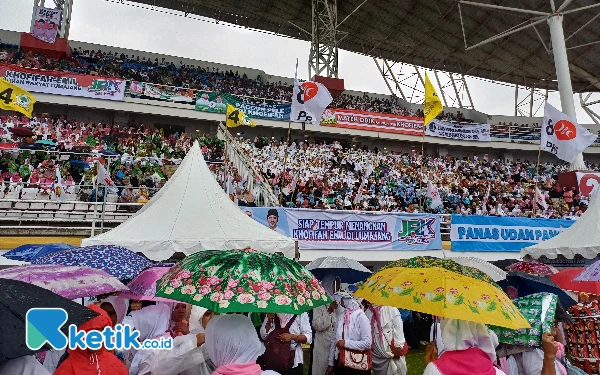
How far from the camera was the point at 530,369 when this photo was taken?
338cm

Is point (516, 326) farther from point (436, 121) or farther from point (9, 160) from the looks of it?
point (436, 121)

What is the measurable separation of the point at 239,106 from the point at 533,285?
20498 mm

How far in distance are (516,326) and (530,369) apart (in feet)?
2.96

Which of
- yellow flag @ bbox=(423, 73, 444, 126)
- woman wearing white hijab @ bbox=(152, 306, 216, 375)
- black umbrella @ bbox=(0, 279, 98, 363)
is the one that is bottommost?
woman wearing white hijab @ bbox=(152, 306, 216, 375)

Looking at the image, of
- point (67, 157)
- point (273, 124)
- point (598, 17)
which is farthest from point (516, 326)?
point (598, 17)

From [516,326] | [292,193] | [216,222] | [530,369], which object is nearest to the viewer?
[516,326]

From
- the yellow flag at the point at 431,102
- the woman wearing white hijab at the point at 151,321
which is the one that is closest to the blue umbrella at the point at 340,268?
the woman wearing white hijab at the point at 151,321

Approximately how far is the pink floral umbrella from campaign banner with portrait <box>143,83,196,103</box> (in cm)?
2107

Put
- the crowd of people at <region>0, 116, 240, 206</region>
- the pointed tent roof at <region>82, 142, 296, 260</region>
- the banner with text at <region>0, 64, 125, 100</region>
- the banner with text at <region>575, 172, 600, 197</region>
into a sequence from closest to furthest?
the pointed tent roof at <region>82, 142, 296, 260</region> → the crowd of people at <region>0, 116, 240, 206</region> → the banner with text at <region>0, 64, 125, 100</region> → the banner with text at <region>575, 172, 600, 197</region>

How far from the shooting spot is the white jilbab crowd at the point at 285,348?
8.49 feet

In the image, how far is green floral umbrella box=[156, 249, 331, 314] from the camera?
265cm

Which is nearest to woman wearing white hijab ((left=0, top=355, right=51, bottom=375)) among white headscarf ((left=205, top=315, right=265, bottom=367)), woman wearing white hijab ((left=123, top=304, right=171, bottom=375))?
white headscarf ((left=205, top=315, right=265, bottom=367))

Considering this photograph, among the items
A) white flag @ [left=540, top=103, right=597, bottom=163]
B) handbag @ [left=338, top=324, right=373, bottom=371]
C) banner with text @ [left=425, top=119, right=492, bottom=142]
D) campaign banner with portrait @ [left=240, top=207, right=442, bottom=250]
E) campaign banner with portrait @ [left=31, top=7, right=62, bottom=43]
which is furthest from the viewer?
banner with text @ [left=425, top=119, right=492, bottom=142]

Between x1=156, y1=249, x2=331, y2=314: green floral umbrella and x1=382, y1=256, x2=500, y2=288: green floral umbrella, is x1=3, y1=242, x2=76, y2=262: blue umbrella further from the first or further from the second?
x1=382, y1=256, x2=500, y2=288: green floral umbrella
